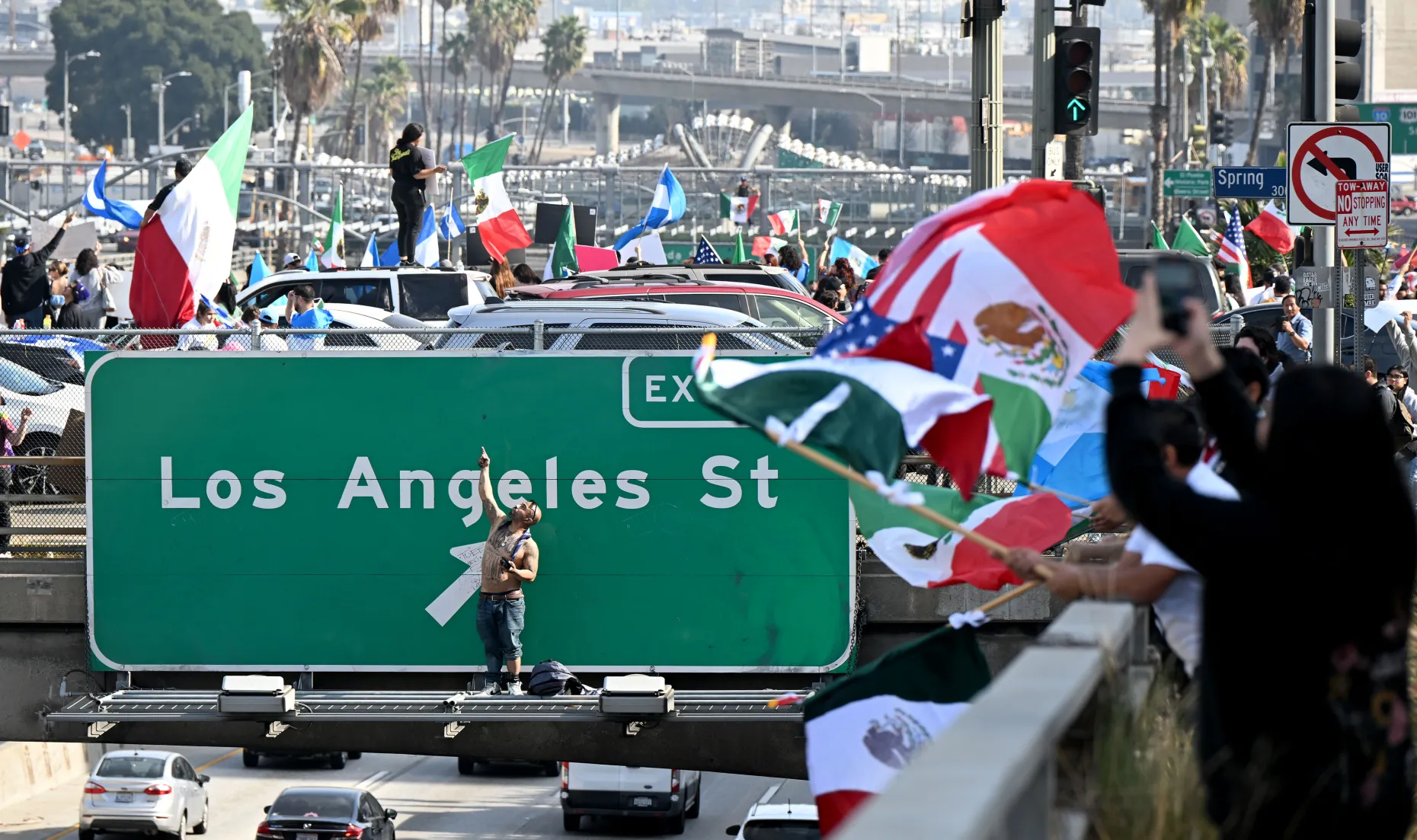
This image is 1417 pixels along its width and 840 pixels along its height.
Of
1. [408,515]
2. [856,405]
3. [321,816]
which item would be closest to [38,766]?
[321,816]

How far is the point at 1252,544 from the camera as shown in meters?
3.63

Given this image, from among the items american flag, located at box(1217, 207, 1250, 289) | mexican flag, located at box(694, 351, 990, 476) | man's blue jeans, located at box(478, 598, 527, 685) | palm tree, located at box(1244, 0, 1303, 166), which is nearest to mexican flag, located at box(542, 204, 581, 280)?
american flag, located at box(1217, 207, 1250, 289)

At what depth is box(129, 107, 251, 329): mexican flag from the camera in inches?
583

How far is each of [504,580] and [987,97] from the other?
15.6 feet

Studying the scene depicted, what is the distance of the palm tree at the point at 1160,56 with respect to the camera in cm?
5975

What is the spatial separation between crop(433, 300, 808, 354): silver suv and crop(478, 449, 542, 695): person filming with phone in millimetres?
1179

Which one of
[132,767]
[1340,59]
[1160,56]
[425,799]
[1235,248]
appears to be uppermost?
[1160,56]

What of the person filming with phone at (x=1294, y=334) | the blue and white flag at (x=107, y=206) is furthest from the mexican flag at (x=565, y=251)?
the person filming with phone at (x=1294, y=334)

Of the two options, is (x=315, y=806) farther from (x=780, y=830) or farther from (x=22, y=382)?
(x=22, y=382)

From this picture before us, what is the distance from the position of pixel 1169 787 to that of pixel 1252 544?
2.84 ft

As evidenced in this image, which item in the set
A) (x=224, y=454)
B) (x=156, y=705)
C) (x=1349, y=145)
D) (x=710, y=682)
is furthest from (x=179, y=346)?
(x=1349, y=145)

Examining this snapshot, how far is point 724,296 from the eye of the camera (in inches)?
679

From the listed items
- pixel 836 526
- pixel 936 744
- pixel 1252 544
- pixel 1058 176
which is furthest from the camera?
pixel 1058 176

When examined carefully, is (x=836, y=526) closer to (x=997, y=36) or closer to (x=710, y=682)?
→ (x=710, y=682)
